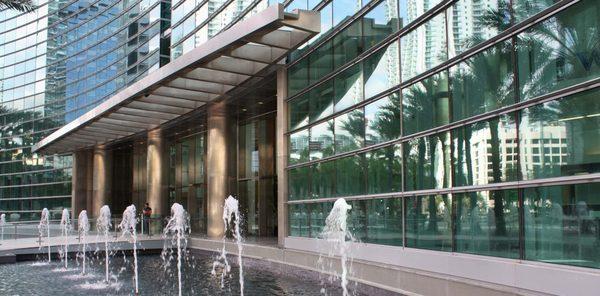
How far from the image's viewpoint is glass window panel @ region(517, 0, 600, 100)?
779 centimetres

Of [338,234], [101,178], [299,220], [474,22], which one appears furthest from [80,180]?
[474,22]

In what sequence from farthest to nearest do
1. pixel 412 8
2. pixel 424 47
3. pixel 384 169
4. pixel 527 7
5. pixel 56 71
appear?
pixel 56 71
pixel 384 169
pixel 412 8
pixel 424 47
pixel 527 7

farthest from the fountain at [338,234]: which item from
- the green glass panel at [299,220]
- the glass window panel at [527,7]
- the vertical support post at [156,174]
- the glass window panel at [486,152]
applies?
the vertical support post at [156,174]

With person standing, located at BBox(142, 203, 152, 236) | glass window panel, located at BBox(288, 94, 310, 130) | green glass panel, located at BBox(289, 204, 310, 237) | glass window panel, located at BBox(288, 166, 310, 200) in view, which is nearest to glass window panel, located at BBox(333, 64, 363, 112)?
glass window panel, located at BBox(288, 94, 310, 130)

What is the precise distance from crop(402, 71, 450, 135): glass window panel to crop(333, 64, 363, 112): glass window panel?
2403mm

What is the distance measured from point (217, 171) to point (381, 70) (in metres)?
13.7

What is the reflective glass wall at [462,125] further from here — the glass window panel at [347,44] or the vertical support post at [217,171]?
the vertical support post at [217,171]

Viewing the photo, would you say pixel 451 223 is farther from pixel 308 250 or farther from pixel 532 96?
pixel 308 250

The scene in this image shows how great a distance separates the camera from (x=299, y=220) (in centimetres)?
1823

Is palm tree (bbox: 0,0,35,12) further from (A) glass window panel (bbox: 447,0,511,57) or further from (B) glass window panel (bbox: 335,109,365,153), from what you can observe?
(A) glass window panel (bbox: 447,0,511,57)

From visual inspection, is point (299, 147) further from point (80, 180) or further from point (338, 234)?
point (80, 180)

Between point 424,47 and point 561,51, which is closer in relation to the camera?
point 561,51

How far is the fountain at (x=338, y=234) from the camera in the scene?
47.7 ft

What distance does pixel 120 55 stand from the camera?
1523 inches
